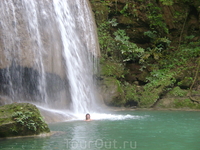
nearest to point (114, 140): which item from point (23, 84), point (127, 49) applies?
point (23, 84)

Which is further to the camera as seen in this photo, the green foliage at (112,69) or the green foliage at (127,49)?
the green foliage at (127,49)

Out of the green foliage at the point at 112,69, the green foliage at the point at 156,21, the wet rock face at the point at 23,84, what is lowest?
the wet rock face at the point at 23,84

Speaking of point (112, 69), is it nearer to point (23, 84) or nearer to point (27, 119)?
point (23, 84)

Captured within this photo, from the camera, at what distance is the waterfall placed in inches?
496

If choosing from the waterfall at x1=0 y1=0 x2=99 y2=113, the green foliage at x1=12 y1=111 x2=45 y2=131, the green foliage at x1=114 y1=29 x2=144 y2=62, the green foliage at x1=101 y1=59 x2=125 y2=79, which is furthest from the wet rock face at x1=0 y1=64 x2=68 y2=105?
the green foliage at x1=114 y1=29 x2=144 y2=62

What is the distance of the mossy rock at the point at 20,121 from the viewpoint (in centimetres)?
734

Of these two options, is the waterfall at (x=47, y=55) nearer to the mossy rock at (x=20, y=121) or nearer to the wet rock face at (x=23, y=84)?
the wet rock face at (x=23, y=84)

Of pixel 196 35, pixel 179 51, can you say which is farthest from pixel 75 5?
pixel 196 35

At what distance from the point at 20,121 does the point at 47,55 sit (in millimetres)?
6988

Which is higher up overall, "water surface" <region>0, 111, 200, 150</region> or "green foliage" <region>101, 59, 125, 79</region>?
"green foliage" <region>101, 59, 125, 79</region>

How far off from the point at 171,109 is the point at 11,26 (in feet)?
32.3

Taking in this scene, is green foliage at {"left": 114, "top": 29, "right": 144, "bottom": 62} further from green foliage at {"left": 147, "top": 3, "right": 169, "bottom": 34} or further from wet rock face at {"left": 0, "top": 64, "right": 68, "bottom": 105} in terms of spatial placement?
wet rock face at {"left": 0, "top": 64, "right": 68, "bottom": 105}

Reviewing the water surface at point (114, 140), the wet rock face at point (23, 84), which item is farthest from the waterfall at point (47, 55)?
the water surface at point (114, 140)

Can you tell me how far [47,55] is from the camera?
14.0 meters
